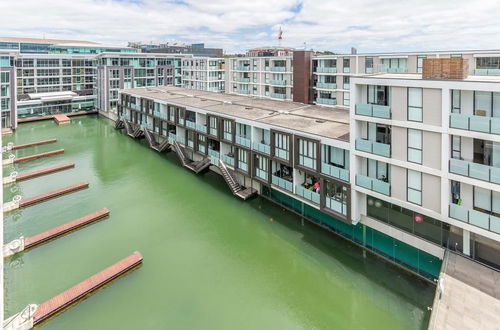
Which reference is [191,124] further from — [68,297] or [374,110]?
[68,297]

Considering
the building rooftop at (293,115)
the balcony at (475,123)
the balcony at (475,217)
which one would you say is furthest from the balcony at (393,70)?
the balcony at (475,217)

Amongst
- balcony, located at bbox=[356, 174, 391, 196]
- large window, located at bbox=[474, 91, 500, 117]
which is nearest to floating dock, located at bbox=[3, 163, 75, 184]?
balcony, located at bbox=[356, 174, 391, 196]

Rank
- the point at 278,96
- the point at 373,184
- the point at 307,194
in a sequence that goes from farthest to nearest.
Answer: the point at 278,96, the point at 307,194, the point at 373,184

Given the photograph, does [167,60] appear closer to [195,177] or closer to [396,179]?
[195,177]

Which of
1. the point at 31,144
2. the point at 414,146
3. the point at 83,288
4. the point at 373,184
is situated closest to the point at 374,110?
the point at 414,146

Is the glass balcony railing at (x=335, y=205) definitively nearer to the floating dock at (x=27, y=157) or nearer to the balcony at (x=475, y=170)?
the balcony at (x=475, y=170)

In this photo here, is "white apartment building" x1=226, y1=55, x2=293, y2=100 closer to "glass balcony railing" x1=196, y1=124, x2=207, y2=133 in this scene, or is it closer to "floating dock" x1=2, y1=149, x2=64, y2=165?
"glass balcony railing" x1=196, y1=124, x2=207, y2=133
